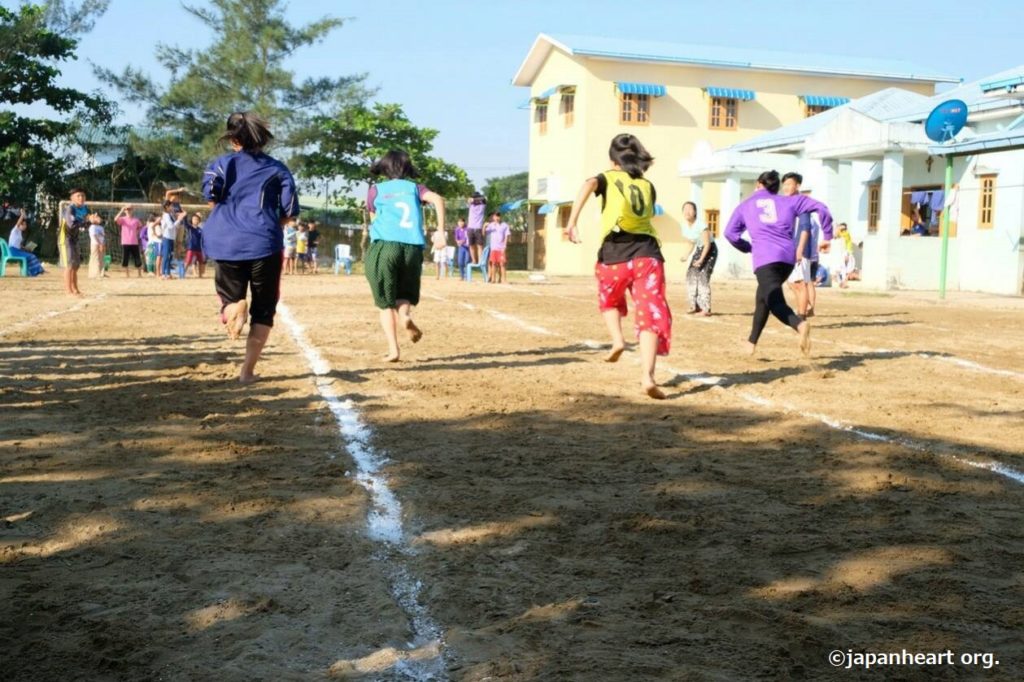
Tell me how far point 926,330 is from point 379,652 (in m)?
12.6

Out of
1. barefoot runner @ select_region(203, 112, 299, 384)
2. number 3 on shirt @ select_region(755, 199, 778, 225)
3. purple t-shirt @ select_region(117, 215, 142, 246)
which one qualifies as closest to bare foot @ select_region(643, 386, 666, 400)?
barefoot runner @ select_region(203, 112, 299, 384)

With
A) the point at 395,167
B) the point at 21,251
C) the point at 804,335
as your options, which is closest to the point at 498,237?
the point at 21,251

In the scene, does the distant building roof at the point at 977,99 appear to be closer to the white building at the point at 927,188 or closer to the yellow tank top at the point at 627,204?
the white building at the point at 927,188

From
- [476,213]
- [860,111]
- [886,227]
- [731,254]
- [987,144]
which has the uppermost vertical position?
[860,111]

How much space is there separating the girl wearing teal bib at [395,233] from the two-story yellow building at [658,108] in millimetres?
33825

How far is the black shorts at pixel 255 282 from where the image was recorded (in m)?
7.77

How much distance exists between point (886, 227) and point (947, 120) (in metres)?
5.01

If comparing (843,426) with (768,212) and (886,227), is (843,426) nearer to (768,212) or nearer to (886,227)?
(768,212)

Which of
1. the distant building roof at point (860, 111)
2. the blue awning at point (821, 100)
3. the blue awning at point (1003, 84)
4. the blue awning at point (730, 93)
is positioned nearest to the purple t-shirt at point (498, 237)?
the distant building roof at point (860, 111)

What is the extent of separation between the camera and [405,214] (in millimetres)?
9023

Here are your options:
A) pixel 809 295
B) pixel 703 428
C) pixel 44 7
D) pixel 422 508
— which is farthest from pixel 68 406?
pixel 44 7

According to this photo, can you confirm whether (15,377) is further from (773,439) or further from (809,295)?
(809,295)

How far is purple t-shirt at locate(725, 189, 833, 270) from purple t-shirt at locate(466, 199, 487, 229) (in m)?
18.5

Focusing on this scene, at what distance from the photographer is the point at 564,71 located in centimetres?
4584
